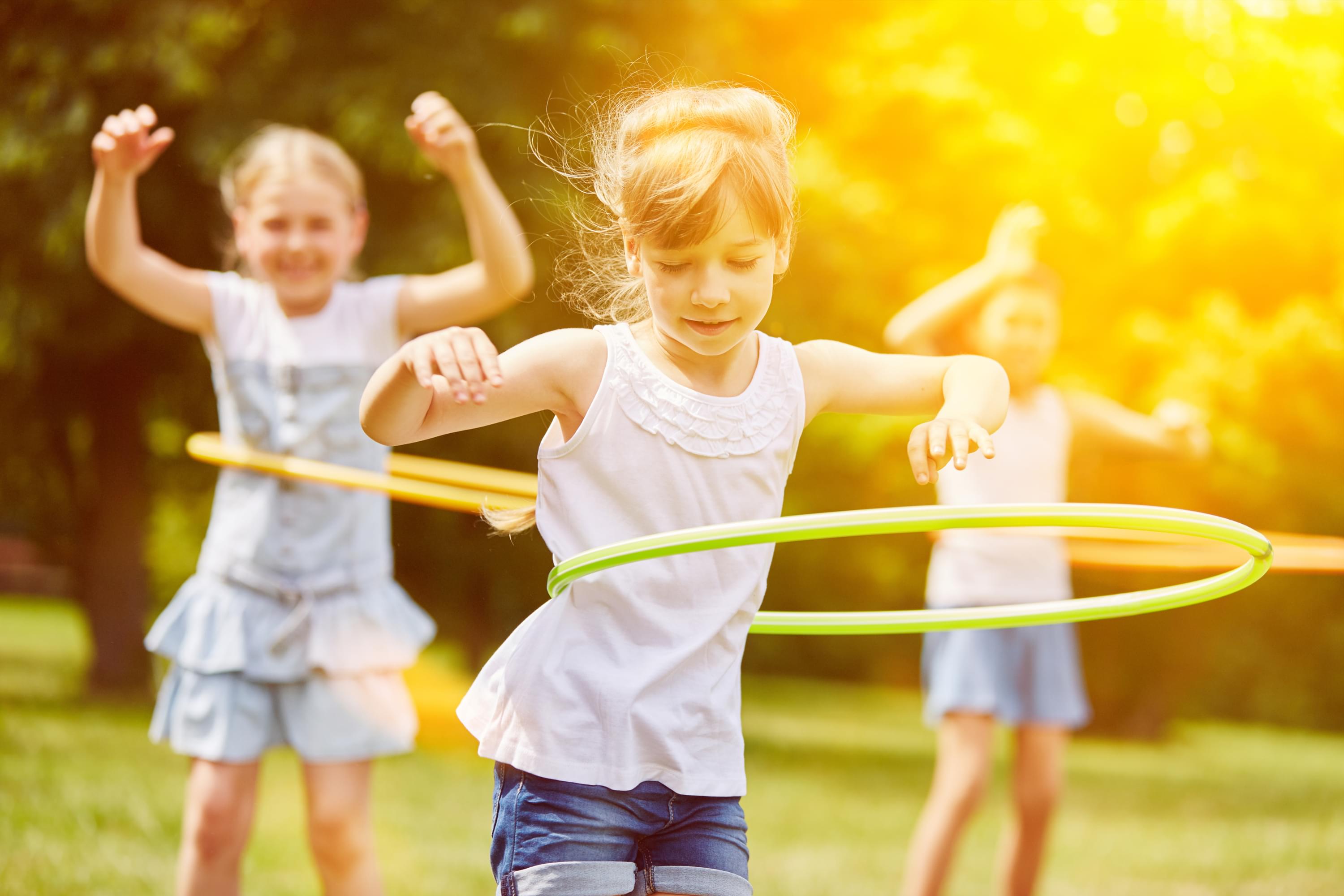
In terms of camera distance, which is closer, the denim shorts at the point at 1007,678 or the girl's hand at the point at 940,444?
the girl's hand at the point at 940,444

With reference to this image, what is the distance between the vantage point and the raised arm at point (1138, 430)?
449cm

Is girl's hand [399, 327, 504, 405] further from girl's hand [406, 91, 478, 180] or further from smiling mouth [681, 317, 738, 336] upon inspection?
girl's hand [406, 91, 478, 180]

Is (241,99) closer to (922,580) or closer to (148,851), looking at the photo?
(148,851)

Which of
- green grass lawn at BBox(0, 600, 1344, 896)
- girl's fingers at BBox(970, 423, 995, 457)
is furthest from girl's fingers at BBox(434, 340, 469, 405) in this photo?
green grass lawn at BBox(0, 600, 1344, 896)

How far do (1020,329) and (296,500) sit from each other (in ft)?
7.95

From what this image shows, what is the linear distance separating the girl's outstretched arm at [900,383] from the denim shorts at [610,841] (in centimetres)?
68

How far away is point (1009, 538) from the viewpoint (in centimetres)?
440

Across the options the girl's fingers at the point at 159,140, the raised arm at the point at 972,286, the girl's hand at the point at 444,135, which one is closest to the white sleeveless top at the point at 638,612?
the girl's hand at the point at 444,135

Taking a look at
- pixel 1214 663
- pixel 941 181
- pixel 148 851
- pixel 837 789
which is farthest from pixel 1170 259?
pixel 148 851

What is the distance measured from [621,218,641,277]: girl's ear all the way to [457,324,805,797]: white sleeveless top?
13 cm

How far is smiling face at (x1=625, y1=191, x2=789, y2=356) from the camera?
6.97 ft

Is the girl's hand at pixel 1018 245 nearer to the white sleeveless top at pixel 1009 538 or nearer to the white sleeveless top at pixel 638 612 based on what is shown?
the white sleeveless top at pixel 1009 538

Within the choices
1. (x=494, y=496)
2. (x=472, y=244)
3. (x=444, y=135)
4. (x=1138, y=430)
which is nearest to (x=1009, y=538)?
(x=1138, y=430)

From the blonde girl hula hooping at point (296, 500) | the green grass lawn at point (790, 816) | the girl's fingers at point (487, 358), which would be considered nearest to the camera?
the girl's fingers at point (487, 358)
